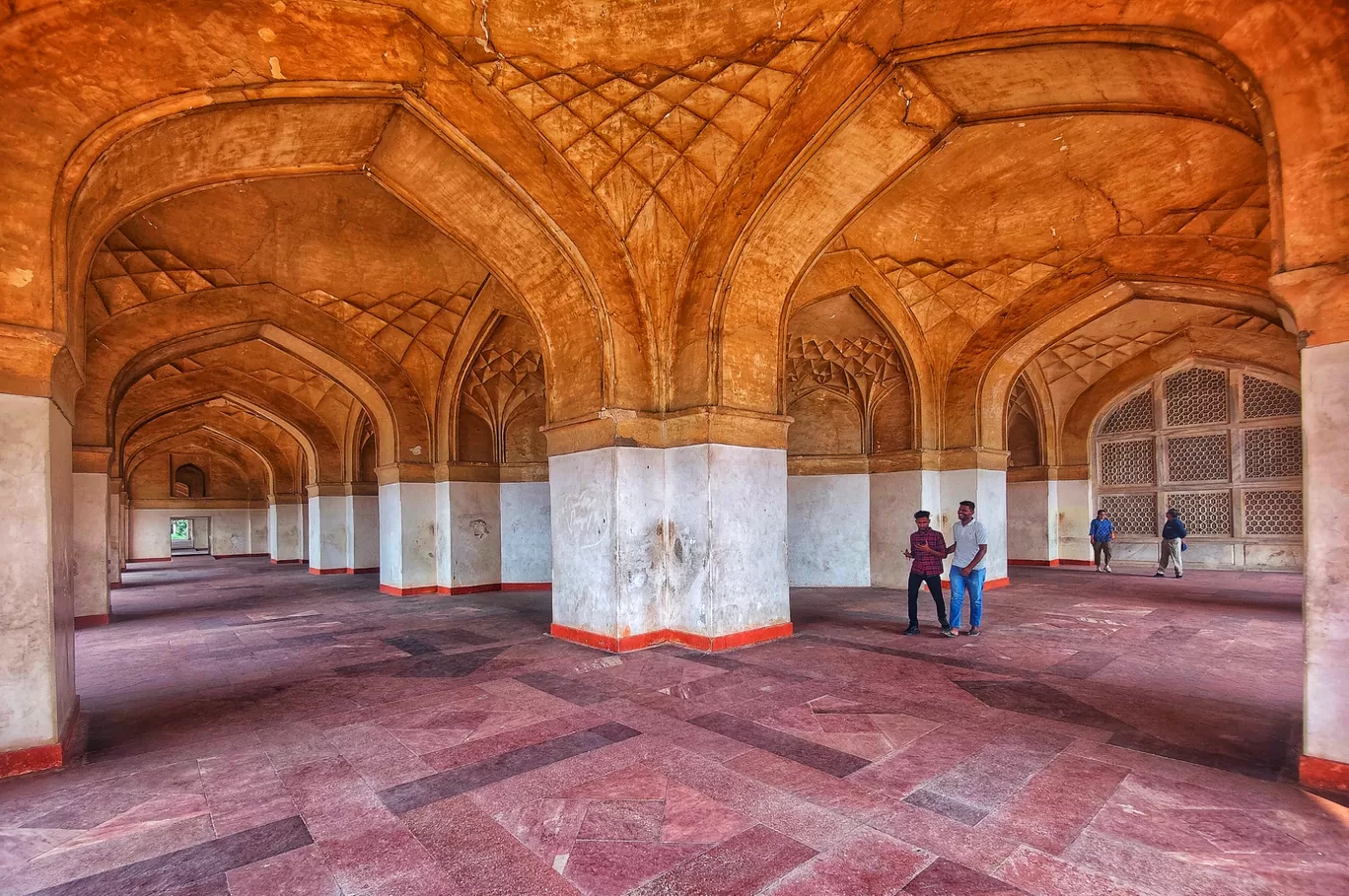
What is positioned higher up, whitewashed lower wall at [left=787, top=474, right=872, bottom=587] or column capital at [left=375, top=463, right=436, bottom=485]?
column capital at [left=375, top=463, right=436, bottom=485]

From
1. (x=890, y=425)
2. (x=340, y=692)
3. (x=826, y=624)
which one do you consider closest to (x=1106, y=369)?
(x=890, y=425)

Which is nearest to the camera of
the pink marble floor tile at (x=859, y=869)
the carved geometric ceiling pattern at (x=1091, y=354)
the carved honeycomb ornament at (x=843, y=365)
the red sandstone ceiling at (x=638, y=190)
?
the pink marble floor tile at (x=859, y=869)

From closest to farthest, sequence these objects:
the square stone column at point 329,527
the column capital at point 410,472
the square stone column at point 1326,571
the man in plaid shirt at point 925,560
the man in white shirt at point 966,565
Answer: the square stone column at point 1326,571 < the man in white shirt at point 966,565 < the man in plaid shirt at point 925,560 < the column capital at point 410,472 < the square stone column at point 329,527

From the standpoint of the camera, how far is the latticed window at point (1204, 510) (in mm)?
13734

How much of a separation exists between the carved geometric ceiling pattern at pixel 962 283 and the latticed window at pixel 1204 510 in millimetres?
7922

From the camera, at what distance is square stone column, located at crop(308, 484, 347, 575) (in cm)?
1641

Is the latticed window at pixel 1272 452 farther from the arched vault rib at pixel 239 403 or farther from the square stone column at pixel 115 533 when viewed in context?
the square stone column at pixel 115 533

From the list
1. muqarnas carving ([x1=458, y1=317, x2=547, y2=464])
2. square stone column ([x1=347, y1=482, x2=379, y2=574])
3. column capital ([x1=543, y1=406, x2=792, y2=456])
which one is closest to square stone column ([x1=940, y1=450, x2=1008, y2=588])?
column capital ([x1=543, y1=406, x2=792, y2=456])

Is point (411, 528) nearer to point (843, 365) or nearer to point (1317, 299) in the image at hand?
point (843, 365)

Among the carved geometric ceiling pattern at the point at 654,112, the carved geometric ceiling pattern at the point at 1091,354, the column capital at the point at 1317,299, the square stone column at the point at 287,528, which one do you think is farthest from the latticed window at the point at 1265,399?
the square stone column at the point at 287,528

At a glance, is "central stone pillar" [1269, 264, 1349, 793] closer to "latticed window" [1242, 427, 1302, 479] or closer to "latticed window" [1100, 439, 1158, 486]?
"latticed window" [1242, 427, 1302, 479]

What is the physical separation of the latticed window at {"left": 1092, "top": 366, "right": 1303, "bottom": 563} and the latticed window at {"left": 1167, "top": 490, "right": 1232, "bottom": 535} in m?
0.02

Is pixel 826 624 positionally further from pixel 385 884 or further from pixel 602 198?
pixel 385 884

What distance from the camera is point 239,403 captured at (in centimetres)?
1516
